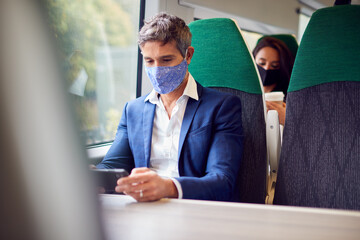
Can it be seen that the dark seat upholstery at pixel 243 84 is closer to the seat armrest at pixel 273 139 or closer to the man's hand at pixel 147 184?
the seat armrest at pixel 273 139

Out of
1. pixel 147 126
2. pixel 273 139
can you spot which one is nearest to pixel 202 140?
pixel 147 126

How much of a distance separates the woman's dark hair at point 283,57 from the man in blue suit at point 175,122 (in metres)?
1.16

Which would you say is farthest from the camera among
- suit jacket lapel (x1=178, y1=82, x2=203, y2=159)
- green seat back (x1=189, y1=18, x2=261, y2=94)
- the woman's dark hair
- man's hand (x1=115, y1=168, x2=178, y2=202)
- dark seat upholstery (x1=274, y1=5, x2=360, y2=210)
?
the woman's dark hair

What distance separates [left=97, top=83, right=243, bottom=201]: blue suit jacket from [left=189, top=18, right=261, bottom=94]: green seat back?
0.11 meters

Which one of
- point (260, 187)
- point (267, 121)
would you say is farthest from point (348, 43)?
point (260, 187)

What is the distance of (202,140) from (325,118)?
1.50 feet

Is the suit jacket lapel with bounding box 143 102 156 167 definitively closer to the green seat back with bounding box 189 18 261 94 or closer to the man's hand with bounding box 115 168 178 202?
the green seat back with bounding box 189 18 261 94

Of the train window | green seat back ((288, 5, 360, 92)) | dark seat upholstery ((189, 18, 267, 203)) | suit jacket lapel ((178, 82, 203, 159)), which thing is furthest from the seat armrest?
the train window

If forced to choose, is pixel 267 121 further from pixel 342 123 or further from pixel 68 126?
pixel 68 126

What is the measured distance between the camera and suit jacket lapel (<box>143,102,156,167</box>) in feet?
4.58

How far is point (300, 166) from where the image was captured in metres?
1.30

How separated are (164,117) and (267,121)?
447mm

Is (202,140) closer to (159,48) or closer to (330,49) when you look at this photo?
(159,48)

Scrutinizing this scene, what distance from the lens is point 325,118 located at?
1268 mm
